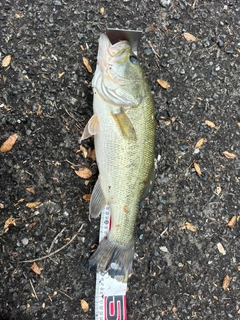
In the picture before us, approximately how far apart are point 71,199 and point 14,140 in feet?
Result: 2.09

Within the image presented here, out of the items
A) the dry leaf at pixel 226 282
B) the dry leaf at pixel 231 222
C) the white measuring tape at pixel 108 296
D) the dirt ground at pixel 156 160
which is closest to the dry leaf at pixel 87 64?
the dirt ground at pixel 156 160

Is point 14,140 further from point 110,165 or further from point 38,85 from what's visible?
point 110,165

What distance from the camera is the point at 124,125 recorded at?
2400 mm

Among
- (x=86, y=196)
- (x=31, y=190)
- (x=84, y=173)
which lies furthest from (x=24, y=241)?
(x=84, y=173)

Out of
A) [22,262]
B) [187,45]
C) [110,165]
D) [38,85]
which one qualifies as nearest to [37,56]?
[38,85]

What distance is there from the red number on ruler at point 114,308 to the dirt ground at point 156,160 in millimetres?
84

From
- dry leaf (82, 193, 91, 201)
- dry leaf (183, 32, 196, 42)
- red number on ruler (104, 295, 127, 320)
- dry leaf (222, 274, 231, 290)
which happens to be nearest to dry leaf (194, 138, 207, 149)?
dry leaf (183, 32, 196, 42)

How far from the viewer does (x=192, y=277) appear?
293 cm

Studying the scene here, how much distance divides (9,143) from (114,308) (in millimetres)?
1531

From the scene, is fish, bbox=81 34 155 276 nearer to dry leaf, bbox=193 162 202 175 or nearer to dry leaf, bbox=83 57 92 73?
dry leaf, bbox=83 57 92 73

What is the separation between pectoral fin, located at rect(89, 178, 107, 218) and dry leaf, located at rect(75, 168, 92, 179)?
229 mm

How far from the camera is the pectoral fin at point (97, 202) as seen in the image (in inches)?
100

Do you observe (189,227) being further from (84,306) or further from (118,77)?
(118,77)

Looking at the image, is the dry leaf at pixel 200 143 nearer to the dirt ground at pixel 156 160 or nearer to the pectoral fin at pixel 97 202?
the dirt ground at pixel 156 160
